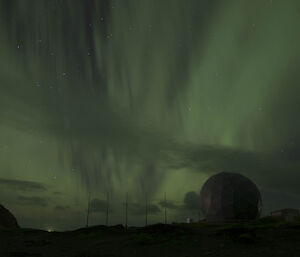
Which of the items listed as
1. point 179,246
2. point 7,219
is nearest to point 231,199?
point 179,246

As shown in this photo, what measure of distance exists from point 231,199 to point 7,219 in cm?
3959

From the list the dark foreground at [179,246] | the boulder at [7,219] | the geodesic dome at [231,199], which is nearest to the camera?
the dark foreground at [179,246]

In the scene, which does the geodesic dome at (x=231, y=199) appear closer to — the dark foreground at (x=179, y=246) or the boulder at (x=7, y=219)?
the dark foreground at (x=179, y=246)

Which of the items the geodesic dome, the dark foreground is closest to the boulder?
the geodesic dome

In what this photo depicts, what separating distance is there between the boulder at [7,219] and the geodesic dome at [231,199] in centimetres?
3398

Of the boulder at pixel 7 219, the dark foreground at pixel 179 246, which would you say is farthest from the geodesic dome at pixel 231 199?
the boulder at pixel 7 219

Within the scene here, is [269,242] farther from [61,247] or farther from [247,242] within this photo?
[61,247]

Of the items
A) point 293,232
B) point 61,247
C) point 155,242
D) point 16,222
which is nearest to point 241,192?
point 293,232

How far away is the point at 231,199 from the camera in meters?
41.0

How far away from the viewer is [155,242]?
19.6 metres

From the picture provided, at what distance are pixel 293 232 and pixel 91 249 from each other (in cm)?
1303

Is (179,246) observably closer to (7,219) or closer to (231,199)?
(231,199)

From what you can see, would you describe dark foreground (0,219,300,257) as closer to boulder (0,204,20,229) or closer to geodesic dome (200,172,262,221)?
geodesic dome (200,172,262,221)

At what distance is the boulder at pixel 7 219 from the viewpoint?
53.5 metres
